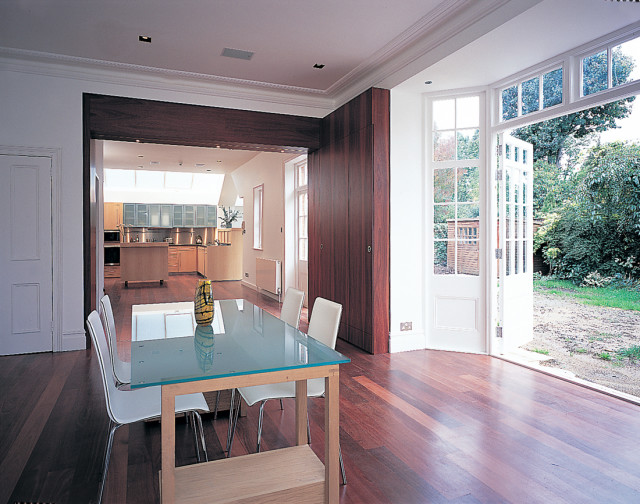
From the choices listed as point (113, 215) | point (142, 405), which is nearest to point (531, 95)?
point (142, 405)

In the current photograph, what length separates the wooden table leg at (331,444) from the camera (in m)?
1.87

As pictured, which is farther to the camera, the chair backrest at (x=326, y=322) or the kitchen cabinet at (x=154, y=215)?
the kitchen cabinet at (x=154, y=215)

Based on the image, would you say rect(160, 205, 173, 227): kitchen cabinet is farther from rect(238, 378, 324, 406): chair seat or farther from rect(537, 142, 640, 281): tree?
rect(238, 378, 324, 406): chair seat

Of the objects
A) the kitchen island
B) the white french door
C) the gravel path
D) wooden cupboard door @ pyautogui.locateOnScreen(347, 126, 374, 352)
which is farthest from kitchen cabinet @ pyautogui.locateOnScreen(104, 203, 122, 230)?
the gravel path

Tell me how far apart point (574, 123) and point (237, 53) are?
6.92m

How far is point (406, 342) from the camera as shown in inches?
192

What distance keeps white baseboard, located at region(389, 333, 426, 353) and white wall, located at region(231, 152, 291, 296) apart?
3933 millimetres

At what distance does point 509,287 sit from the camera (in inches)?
182

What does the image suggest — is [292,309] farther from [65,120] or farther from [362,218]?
[65,120]

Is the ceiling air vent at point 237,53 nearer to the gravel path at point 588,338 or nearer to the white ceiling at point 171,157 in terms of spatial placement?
the white ceiling at point 171,157

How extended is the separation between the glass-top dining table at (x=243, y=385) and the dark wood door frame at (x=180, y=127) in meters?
3.42

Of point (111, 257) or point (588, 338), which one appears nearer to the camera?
point (588, 338)

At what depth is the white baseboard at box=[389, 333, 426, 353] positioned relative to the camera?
4.80 metres

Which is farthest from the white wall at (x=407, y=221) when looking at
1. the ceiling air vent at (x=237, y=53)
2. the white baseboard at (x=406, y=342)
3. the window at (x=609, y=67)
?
the window at (x=609, y=67)
